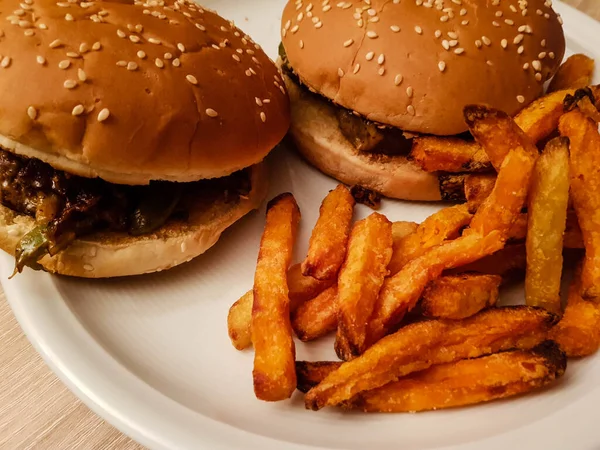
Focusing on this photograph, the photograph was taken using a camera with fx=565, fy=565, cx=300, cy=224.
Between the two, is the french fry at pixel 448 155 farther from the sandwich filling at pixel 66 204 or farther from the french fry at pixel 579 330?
the sandwich filling at pixel 66 204

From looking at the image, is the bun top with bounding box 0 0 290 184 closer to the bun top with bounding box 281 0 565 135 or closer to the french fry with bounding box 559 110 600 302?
the bun top with bounding box 281 0 565 135

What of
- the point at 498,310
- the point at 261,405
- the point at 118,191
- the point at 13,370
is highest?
the point at 498,310

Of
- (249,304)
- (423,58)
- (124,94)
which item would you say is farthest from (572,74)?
(124,94)

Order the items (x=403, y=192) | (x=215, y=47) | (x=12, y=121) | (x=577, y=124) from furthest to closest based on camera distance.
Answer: (x=403, y=192) → (x=215, y=47) → (x=577, y=124) → (x=12, y=121)

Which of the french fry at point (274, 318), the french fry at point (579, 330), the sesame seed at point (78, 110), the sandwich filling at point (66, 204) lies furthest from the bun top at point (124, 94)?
the french fry at point (579, 330)

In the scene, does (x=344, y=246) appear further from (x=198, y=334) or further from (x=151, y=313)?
(x=151, y=313)

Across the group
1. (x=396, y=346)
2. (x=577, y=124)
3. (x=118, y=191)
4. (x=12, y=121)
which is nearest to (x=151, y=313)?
(x=118, y=191)

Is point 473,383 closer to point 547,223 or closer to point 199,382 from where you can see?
point 547,223
